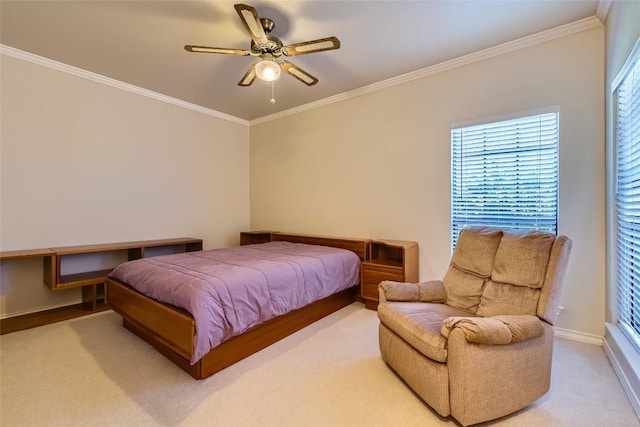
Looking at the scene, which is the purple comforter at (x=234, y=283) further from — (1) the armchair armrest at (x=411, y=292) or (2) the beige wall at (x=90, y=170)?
(2) the beige wall at (x=90, y=170)

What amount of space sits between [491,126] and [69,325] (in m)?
4.75

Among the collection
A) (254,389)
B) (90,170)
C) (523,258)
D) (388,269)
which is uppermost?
(90,170)

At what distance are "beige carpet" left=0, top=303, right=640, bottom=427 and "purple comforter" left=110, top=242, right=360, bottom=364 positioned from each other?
0.32 m

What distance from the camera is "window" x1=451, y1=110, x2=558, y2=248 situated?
8.84 feet

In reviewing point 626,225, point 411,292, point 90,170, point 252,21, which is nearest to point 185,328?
point 411,292

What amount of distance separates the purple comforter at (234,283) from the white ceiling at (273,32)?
83.8 inches

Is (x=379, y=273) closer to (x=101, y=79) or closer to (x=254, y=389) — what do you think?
(x=254, y=389)

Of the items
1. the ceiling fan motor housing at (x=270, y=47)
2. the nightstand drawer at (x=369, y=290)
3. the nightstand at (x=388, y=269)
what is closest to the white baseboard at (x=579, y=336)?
the nightstand at (x=388, y=269)

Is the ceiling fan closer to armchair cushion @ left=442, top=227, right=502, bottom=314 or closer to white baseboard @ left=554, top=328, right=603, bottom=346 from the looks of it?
armchair cushion @ left=442, top=227, right=502, bottom=314

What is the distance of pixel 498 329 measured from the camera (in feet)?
4.99

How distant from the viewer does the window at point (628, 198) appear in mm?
1882

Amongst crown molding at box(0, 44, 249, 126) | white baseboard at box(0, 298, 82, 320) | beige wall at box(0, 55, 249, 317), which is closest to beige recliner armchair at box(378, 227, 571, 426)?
beige wall at box(0, 55, 249, 317)

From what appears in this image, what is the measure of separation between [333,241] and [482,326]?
2512mm

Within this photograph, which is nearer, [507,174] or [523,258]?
[523,258]
